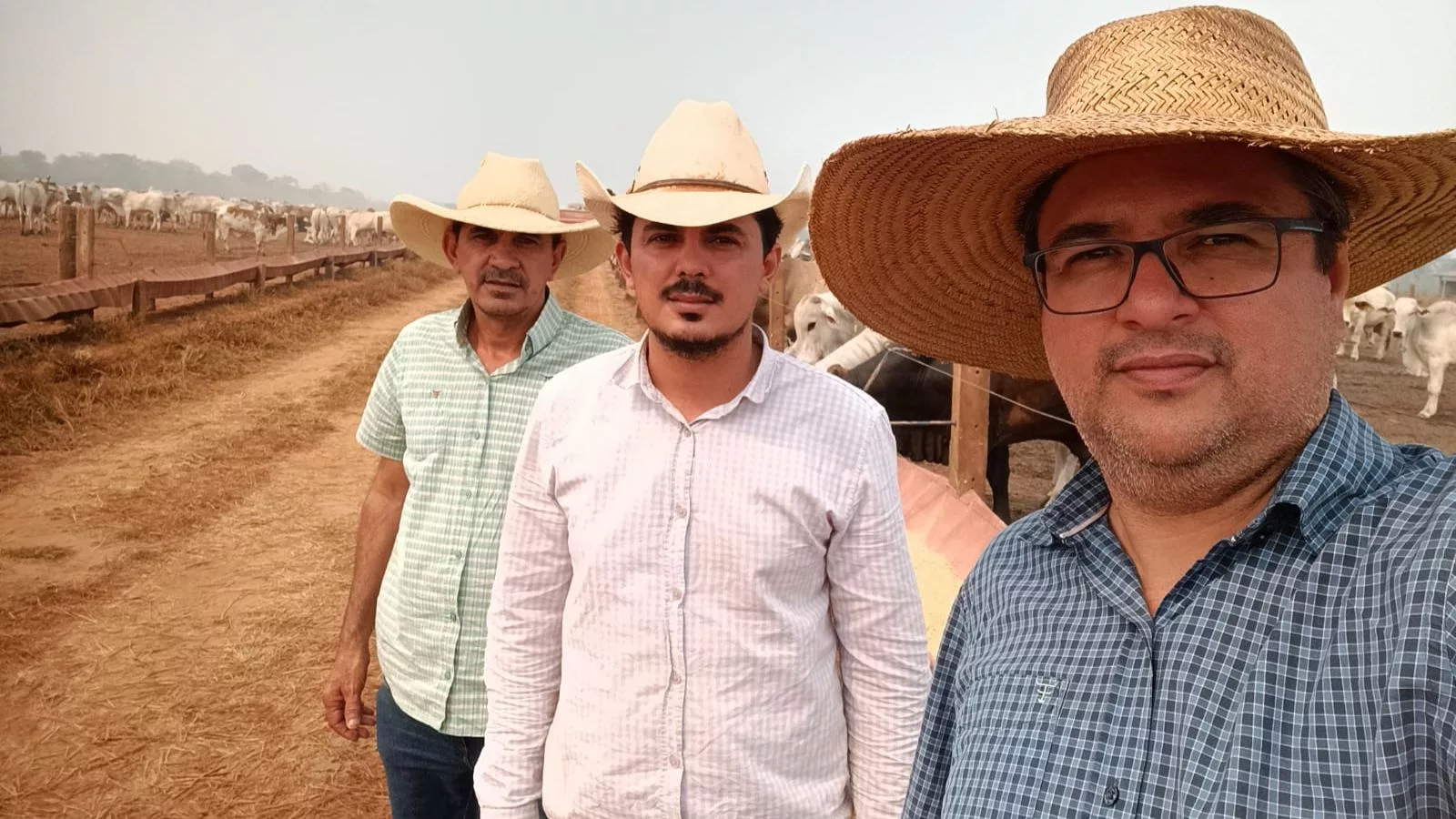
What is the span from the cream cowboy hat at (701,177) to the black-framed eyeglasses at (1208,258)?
0.88 meters

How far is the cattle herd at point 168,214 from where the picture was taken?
Result: 116ft

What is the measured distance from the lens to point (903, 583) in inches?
73.0

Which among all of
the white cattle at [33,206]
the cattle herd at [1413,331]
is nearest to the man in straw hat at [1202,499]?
the cattle herd at [1413,331]

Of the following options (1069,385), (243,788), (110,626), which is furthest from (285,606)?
(1069,385)

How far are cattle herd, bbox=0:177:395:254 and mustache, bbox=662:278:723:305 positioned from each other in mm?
34198

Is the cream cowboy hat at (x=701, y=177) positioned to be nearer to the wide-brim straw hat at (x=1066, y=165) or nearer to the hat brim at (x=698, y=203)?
the hat brim at (x=698, y=203)

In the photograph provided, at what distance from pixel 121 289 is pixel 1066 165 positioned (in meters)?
14.9

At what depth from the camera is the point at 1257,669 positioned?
2.93ft

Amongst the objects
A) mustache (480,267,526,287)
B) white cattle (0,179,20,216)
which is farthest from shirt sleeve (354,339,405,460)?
white cattle (0,179,20,216)

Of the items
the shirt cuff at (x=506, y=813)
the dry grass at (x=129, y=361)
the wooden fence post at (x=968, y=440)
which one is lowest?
the dry grass at (x=129, y=361)

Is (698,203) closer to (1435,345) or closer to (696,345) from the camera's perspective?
(696,345)

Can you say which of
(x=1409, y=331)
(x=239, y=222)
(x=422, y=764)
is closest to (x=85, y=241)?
(x=422, y=764)

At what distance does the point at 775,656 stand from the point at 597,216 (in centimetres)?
119

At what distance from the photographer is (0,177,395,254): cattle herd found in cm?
3544
